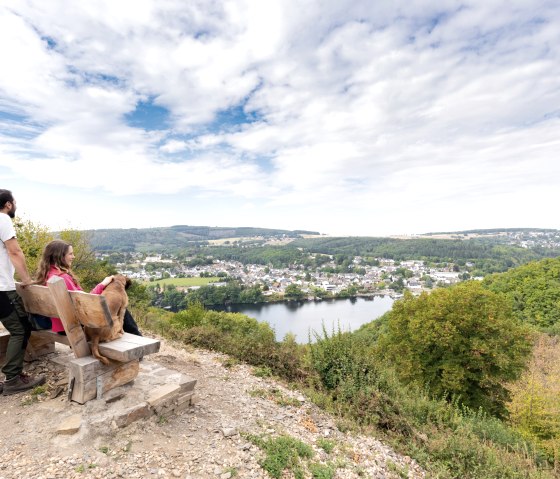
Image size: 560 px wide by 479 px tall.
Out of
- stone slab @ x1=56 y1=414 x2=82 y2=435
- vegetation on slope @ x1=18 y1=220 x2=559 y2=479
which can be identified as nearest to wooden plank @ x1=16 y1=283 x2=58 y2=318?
stone slab @ x1=56 y1=414 x2=82 y2=435

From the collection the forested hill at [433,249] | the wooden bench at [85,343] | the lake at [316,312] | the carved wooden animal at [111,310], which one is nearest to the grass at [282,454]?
the wooden bench at [85,343]

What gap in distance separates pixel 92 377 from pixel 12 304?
1362mm

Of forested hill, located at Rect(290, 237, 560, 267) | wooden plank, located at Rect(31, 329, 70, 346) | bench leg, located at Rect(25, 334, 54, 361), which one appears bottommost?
forested hill, located at Rect(290, 237, 560, 267)

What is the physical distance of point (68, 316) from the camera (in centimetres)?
330

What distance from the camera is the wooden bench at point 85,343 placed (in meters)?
3.21

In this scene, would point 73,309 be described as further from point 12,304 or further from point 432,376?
point 432,376

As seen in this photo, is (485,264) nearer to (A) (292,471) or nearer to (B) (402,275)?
(B) (402,275)

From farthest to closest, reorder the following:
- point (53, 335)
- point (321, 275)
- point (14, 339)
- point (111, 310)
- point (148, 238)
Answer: point (148, 238) < point (321, 275) < point (53, 335) < point (14, 339) < point (111, 310)

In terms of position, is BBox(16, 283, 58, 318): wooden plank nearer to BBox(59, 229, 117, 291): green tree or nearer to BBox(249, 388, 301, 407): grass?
BBox(249, 388, 301, 407): grass

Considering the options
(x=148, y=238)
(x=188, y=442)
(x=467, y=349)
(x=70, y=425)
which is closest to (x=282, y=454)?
(x=188, y=442)

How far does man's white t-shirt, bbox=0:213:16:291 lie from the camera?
341 cm

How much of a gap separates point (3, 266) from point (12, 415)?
161 centimetres

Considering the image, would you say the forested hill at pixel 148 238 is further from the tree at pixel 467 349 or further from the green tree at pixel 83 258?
the tree at pixel 467 349

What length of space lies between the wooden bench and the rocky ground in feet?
0.78
